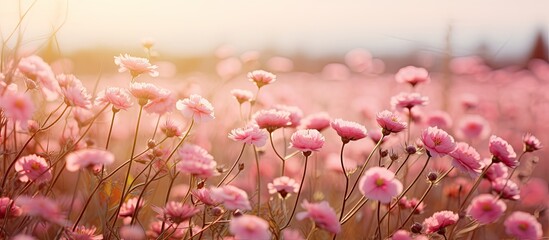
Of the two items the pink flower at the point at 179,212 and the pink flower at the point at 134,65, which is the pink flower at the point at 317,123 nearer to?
the pink flower at the point at 134,65

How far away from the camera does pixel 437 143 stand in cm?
152

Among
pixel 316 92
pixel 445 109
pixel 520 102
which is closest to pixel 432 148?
pixel 445 109

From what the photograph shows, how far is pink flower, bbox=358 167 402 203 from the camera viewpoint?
54.1 inches

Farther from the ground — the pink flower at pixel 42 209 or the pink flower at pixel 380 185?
the pink flower at pixel 42 209

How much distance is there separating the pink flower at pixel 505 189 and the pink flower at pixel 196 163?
0.81m

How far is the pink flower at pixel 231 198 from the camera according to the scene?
1.24 m

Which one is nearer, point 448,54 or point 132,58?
point 132,58

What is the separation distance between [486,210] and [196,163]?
727mm

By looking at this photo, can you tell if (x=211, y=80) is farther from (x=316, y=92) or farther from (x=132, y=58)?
(x=132, y=58)

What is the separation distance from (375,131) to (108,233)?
0.89 metres

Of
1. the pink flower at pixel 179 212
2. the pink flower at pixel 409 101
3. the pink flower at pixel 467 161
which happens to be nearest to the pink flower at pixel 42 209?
the pink flower at pixel 179 212

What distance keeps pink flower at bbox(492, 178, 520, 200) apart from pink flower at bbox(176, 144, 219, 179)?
0.81 metres

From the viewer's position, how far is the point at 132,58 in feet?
5.32

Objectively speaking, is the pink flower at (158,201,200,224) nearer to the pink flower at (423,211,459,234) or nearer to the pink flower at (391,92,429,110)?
the pink flower at (423,211,459,234)
